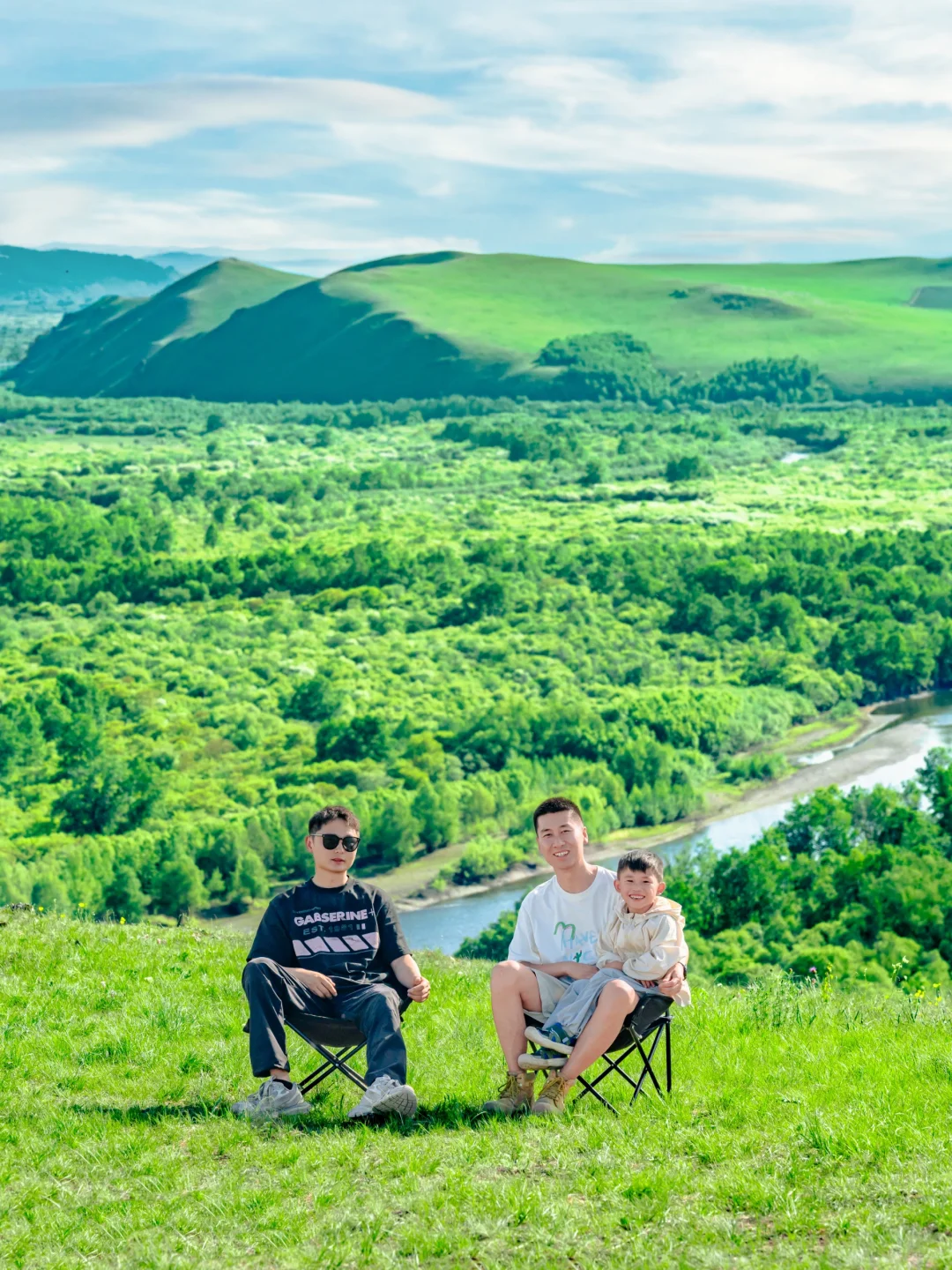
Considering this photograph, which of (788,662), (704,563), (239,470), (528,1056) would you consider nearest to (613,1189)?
(528,1056)

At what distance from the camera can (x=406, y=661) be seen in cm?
9056

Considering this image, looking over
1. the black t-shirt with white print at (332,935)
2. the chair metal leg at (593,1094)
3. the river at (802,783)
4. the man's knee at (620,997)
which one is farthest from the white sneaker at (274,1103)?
the river at (802,783)

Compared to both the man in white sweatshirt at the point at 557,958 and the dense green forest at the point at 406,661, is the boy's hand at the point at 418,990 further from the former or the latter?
the dense green forest at the point at 406,661

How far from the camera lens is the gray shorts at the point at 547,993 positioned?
28.7ft

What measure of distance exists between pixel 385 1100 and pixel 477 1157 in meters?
0.75

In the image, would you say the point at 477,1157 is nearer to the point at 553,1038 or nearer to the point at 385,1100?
the point at 385,1100

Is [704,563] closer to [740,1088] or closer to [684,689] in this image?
[684,689]

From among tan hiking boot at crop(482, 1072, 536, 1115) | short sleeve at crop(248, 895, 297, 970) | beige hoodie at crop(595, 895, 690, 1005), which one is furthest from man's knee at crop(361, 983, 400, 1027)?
beige hoodie at crop(595, 895, 690, 1005)

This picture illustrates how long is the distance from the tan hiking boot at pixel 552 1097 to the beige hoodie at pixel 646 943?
71 cm

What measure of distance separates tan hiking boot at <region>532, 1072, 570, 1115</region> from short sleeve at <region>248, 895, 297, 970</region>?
5.56ft

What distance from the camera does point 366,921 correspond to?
9.12 m

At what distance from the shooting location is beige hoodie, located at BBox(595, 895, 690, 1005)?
852cm

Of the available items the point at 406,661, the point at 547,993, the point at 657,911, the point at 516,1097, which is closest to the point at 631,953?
the point at 657,911

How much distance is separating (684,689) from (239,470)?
119593 millimetres
